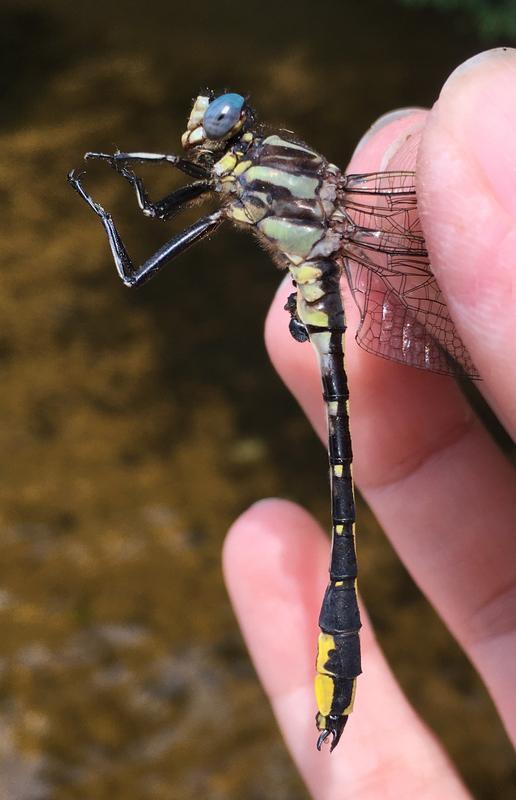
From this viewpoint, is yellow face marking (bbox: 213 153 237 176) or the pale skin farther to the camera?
the pale skin

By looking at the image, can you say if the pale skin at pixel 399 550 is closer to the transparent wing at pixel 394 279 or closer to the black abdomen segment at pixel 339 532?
the transparent wing at pixel 394 279

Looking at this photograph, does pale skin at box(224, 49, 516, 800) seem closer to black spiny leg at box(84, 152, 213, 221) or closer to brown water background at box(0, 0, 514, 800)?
black spiny leg at box(84, 152, 213, 221)

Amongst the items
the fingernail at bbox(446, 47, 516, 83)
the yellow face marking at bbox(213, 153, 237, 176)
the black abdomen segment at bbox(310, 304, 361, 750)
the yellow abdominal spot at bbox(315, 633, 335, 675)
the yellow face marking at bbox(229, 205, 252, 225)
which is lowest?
the yellow abdominal spot at bbox(315, 633, 335, 675)

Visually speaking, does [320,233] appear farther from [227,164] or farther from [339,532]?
[339,532]

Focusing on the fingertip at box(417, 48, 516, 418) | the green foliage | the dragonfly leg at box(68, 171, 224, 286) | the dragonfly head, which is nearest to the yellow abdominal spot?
the fingertip at box(417, 48, 516, 418)

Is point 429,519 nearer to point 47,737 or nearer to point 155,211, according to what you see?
point 155,211

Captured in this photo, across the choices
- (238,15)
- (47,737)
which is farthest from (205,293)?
(238,15)

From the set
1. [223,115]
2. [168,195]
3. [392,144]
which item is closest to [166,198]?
[168,195]
